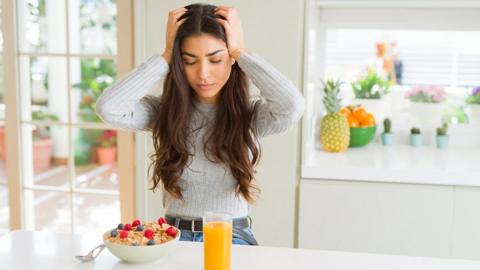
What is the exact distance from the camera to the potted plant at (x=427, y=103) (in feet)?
10.0

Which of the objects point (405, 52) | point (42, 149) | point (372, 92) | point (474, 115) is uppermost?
point (405, 52)

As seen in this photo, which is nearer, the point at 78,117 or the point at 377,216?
the point at 377,216

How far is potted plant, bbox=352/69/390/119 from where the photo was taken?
3.10 m

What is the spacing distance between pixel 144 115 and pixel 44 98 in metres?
4.20

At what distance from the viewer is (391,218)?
240cm

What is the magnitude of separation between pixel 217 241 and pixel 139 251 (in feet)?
0.61

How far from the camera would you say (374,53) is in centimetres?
312

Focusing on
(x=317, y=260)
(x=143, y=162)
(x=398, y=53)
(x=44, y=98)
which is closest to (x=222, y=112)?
(x=317, y=260)

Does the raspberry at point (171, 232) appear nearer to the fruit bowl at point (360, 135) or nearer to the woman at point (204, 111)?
the woman at point (204, 111)

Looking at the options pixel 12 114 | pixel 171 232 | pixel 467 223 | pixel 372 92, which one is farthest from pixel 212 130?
pixel 372 92

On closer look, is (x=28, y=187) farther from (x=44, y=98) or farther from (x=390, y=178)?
(x=44, y=98)

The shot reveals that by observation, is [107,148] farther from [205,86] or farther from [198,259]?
[198,259]

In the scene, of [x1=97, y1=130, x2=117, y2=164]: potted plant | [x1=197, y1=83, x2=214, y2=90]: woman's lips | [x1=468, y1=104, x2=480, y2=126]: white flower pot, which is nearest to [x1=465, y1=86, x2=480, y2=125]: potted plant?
[x1=468, y1=104, x2=480, y2=126]: white flower pot

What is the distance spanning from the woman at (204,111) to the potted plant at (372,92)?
1.45 metres
